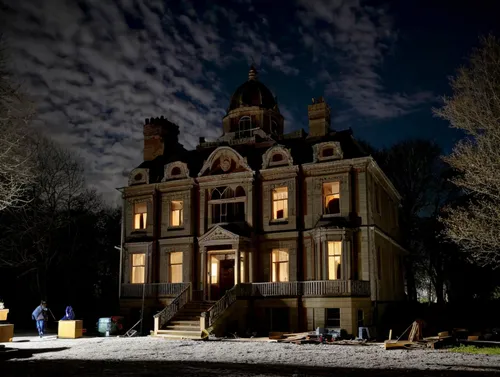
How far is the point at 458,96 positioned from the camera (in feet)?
68.0

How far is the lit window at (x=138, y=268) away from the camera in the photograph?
112 feet

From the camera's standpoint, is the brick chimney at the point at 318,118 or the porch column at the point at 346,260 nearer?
the porch column at the point at 346,260

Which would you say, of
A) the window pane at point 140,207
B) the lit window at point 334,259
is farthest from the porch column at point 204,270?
the lit window at point 334,259

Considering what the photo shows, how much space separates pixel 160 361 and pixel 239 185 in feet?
51.2

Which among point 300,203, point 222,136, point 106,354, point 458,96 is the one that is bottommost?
point 106,354

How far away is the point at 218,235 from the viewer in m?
30.6

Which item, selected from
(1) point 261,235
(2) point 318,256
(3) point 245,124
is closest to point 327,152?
(2) point 318,256

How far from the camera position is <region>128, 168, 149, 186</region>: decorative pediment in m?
35.1

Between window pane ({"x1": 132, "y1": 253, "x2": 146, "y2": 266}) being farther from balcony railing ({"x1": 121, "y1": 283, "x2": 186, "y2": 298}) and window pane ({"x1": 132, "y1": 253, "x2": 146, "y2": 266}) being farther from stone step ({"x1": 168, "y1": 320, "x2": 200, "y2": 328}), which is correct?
stone step ({"x1": 168, "y1": 320, "x2": 200, "y2": 328})

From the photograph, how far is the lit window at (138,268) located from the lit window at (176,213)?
9.50ft

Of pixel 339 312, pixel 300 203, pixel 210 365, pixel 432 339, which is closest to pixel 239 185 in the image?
pixel 300 203

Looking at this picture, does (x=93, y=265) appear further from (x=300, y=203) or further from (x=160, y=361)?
(x=160, y=361)

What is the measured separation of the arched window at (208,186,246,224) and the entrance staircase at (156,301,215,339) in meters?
5.07

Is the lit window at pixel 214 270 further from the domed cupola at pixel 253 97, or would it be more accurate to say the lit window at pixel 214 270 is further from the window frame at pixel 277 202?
the domed cupola at pixel 253 97
